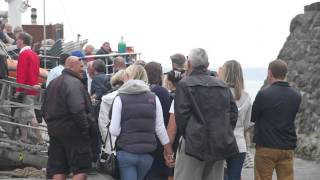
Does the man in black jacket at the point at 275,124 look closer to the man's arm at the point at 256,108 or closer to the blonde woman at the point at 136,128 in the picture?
the man's arm at the point at 256,108

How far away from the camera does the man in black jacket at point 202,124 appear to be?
6410 mm

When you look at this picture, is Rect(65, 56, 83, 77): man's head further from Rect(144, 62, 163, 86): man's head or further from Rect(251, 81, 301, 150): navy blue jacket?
Rect(251, 81, 301, 150): navy blue jacket

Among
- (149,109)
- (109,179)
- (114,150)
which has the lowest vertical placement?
(109,179)

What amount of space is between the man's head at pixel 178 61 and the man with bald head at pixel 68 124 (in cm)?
125

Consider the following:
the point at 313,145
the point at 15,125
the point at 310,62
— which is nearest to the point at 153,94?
the point at 15,125

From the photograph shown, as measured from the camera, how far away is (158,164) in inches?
313

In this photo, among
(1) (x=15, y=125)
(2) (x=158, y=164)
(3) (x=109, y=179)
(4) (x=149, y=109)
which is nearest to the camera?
(4) (x=149, y=109)

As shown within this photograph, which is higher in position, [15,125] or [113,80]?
[113,80]

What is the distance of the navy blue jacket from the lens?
24.9ft

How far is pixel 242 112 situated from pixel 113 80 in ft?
5.32

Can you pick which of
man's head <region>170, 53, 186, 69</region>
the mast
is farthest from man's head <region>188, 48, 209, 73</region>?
Result: the mast

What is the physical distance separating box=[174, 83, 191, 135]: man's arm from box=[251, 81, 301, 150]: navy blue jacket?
141 centimetres

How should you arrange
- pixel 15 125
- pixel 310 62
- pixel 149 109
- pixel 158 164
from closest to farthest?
1. pixel 149 109
2. pixel 158 164
3. pixel 15 125
4. pixel 310 62

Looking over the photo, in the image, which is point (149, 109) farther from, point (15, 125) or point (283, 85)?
point (15, 125)
